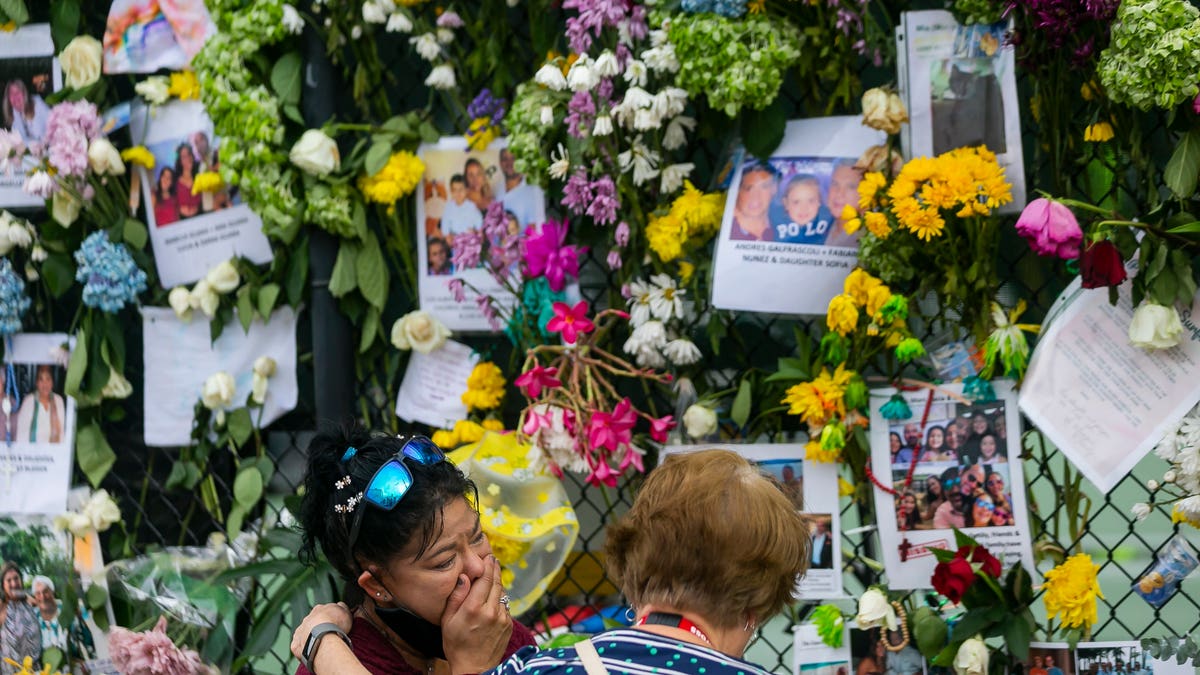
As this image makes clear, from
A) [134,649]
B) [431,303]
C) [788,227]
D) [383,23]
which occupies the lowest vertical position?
[134,649]

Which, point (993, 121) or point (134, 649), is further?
point (134, 649)

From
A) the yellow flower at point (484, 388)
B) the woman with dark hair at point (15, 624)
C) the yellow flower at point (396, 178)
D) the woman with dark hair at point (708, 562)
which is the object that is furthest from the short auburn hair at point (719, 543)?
the woman with dark hair at point (15, 624)

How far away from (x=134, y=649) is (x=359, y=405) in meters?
0.72

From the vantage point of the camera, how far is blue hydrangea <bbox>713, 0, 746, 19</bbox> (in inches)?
101

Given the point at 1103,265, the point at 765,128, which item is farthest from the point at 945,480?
the point at 765,128

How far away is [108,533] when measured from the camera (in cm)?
336

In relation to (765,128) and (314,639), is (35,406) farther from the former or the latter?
(765,128)

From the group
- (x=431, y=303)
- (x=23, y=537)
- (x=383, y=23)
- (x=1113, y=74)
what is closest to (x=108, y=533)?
(x=23, y=537)

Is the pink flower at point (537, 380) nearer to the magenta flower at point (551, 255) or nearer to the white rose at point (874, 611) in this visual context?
the magenta flower at point (551, 255)

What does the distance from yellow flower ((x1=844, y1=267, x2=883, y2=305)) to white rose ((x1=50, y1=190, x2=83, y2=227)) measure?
1879 millimetres

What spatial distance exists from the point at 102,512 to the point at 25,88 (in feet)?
3.49

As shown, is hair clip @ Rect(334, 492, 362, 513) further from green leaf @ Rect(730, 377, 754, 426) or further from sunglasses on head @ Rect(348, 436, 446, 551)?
green leaf @ Rect(730, 377, 754, 426)

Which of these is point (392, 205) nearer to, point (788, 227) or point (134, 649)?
point (788, 227)

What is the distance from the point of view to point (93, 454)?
3344mm
